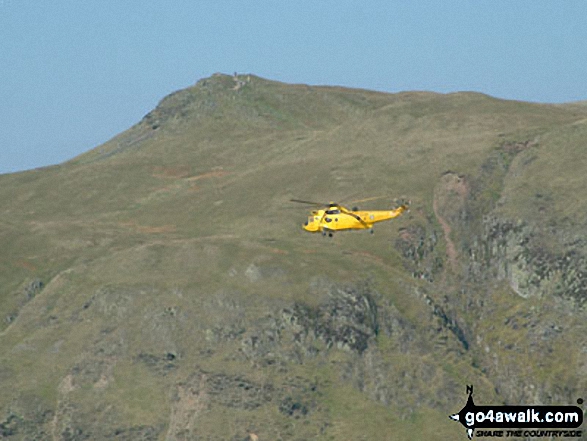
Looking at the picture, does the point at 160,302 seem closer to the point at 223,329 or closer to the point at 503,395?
the point at 223,329

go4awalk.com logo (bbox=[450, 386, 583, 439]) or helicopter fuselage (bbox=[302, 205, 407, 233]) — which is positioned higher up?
helicopter fuselage (bbox=[302, 205, 407, 233])

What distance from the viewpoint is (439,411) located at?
173 m

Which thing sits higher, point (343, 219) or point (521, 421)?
point (343, 219)

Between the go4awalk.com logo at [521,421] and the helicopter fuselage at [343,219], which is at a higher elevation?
the helicopter fuselage at [343,219]

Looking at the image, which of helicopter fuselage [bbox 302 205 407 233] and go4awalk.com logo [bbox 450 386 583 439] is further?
go4awalk.com logo [bbox 450 386 583 439]

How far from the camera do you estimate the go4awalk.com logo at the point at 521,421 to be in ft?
564

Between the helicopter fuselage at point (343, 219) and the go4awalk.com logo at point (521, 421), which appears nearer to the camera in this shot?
the helicopter fuselage at point (343, 219)

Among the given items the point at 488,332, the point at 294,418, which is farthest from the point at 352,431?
the point at 488,332

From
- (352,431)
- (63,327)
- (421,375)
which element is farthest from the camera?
(63,327)

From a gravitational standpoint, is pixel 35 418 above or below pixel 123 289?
below

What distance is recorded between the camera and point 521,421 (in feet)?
588

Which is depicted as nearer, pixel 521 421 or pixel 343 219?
pixel 343 219

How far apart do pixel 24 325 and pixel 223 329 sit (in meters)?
38.7

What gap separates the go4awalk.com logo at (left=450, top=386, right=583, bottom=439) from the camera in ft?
564
